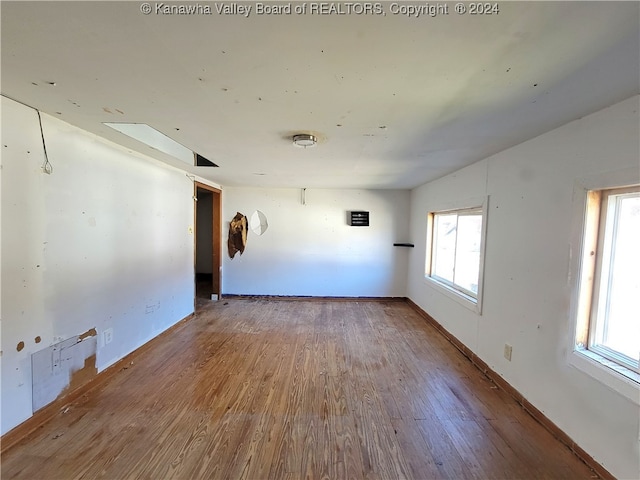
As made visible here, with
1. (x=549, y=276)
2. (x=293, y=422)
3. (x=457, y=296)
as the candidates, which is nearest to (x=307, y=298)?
(x=457, y=296)

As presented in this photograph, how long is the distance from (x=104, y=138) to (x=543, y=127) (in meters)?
3.31

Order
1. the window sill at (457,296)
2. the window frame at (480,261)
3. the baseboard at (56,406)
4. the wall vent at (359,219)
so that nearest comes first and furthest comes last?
1. the baseboard at (56,406)
2. the window frame at (480,261)
3. the window sill at (457,296)
4. the wall vent at (359,219)

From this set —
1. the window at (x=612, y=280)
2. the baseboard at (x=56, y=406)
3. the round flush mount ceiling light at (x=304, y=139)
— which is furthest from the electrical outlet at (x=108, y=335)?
the window at (x=612, y=280)

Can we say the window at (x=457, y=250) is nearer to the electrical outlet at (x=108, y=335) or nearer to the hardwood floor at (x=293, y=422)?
the hardwood floor at (x=293, y=422)

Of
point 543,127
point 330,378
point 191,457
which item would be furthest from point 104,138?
point 543,127

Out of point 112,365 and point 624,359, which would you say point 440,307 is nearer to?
point 624,359

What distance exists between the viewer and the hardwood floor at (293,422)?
4.91ft

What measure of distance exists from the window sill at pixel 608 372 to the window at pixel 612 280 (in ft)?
0.05

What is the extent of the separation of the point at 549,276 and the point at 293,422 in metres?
2.02

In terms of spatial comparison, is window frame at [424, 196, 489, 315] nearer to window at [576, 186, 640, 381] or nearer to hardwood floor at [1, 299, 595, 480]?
hardwood floor at [1, 299, 595, 480]

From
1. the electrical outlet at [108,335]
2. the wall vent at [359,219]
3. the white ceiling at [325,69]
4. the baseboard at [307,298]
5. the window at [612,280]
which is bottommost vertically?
the baseboard at [307,298]

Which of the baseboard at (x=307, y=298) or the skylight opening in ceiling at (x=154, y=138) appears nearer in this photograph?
the skylight opening in ceiling at (x=154, y=138)

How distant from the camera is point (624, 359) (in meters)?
1.47

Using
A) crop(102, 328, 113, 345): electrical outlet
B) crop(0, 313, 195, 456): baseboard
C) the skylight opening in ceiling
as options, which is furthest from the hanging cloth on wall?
crop(102, 328, 113, 345): electrical outlet
